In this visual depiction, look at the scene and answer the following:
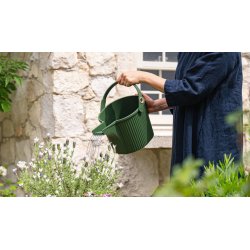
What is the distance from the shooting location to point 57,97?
3178 millimetres

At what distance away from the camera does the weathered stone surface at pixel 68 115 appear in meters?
3.17

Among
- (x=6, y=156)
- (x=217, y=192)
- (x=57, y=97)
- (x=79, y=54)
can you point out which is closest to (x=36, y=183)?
(x=57, y=97)

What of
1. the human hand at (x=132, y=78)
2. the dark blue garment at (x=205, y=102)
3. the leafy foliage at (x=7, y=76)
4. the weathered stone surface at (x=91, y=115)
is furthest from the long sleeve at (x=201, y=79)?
the leafy foliage at (x=7, y=76)

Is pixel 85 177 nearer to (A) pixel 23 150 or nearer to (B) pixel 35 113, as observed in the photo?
(B) pixel 35 113

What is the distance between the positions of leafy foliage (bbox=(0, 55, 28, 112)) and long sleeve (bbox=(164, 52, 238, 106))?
166 cm

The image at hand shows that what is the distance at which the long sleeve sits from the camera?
5.97 feet

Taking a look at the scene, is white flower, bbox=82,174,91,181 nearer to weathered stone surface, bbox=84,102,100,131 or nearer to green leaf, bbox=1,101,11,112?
weathered stone surface, bbox=84,102,100,131

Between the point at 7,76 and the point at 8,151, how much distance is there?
66 cm

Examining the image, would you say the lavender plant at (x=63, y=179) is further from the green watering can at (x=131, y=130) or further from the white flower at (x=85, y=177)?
the green watering can at (x=131, y=130)

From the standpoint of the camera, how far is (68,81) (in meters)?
3.19

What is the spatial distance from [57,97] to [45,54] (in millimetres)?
284

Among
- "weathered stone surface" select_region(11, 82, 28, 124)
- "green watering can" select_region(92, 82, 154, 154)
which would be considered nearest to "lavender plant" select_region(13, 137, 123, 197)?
"green watering can" select_region(92, 82, 154, 154)
